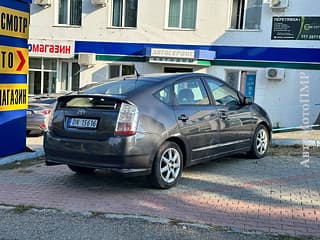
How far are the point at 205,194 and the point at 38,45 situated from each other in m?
16.6

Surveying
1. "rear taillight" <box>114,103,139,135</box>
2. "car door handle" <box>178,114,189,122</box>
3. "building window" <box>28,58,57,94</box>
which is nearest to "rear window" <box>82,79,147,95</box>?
"rear taillight" <box>114,103,139,135</box>

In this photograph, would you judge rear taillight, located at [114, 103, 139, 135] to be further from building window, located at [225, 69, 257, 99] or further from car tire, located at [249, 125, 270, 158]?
building window, located at [225, 69, 257, 99]

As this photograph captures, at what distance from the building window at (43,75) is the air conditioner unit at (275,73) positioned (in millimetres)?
9648

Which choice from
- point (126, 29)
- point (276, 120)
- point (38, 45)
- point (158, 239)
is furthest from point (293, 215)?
point (38, 45)

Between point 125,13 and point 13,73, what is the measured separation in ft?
39.8

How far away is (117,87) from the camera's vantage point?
6582 mm

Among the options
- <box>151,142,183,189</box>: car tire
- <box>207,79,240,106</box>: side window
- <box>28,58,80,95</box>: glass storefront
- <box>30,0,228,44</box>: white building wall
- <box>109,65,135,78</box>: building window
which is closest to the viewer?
<box>151,142,183,189</box>: car tire

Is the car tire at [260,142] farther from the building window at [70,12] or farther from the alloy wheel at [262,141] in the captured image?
the building window at [70,12]

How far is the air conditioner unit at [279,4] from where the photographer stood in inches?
691

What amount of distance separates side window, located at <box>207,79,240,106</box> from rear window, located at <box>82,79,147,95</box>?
4.65 feet

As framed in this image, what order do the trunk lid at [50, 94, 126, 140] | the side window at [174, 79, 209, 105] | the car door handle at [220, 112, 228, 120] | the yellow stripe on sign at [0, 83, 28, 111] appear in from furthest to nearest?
the yellow stripe on sign at [0, 83, 28, 111]
the car door handle at [220, 112, 228, 120]
the side window at [174, 79, 209, 105]
the trunk lid at [50, 94, 126, 140]

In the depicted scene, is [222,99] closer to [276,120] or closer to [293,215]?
[293,215]

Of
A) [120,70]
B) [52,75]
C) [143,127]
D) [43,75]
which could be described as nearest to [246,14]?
[120,70]

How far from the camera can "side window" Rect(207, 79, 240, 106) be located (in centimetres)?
745
